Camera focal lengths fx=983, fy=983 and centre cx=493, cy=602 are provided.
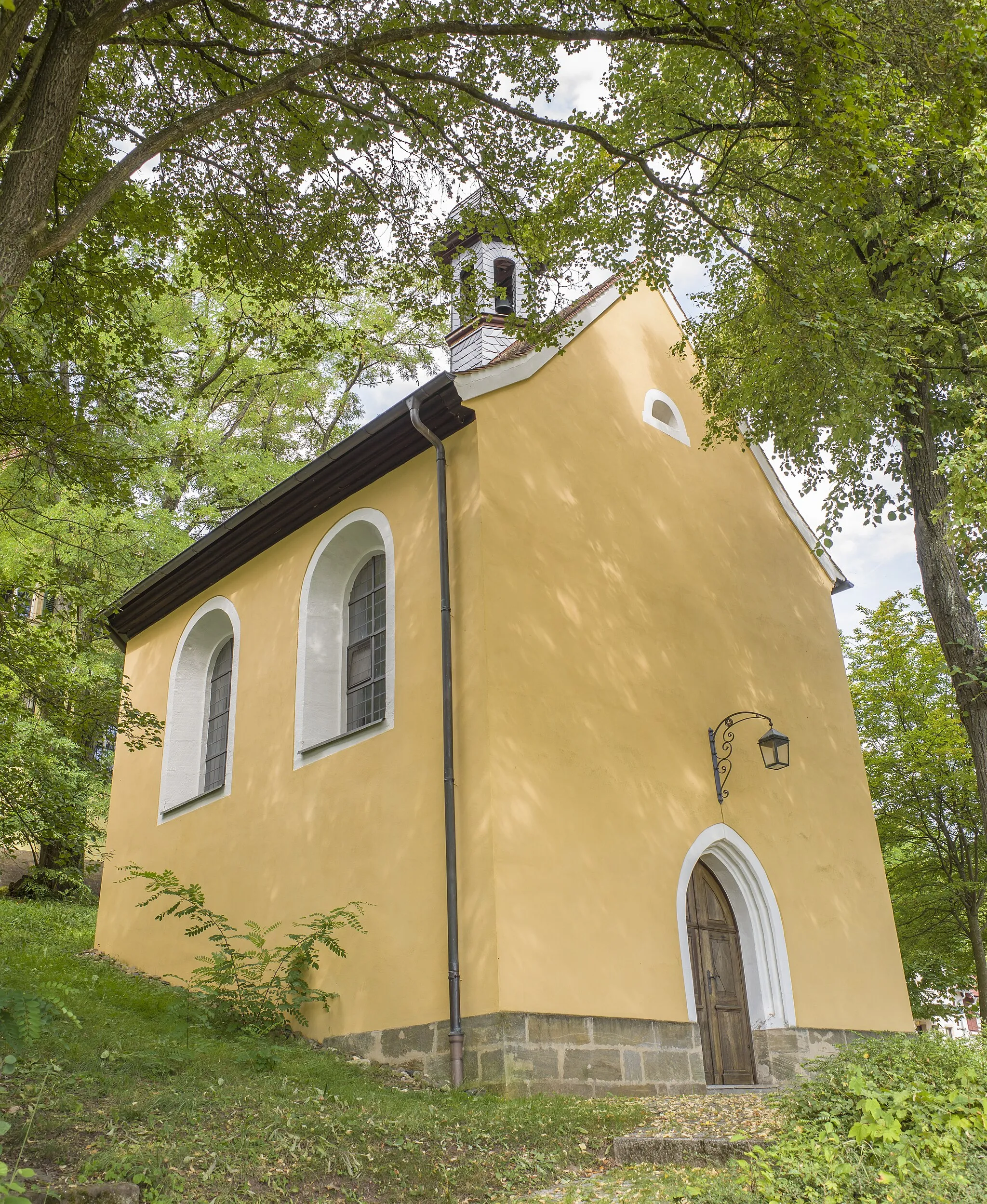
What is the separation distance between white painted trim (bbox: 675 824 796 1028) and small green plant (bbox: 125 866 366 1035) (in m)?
3.36

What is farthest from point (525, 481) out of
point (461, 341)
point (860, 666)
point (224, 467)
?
point (860, 666)

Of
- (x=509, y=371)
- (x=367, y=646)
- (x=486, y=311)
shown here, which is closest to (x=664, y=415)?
(x=486, y=311)

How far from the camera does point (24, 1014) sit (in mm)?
4738

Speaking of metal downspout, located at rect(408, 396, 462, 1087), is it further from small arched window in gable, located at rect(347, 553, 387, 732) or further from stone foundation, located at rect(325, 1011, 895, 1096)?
small arched window in gable, located at rect(347, 553, 387, 732)

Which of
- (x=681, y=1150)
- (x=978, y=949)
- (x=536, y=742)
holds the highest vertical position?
(x=536, y=742)

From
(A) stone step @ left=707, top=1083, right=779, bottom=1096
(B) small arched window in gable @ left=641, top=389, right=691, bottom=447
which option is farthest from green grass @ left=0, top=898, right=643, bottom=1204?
(B) small arched window in gable @ left=641, top=389, right=691, bottom=447

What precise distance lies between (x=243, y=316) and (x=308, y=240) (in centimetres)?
77

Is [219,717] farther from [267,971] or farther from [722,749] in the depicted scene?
[722,749]

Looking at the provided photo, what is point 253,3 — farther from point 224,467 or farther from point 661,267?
point 224,467

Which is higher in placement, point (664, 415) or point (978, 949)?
point (664, 415)

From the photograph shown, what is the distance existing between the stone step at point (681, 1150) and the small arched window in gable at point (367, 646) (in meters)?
4.53

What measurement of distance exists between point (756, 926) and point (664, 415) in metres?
5.56

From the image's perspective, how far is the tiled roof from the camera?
8021mm

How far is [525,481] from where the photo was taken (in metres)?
8.82
